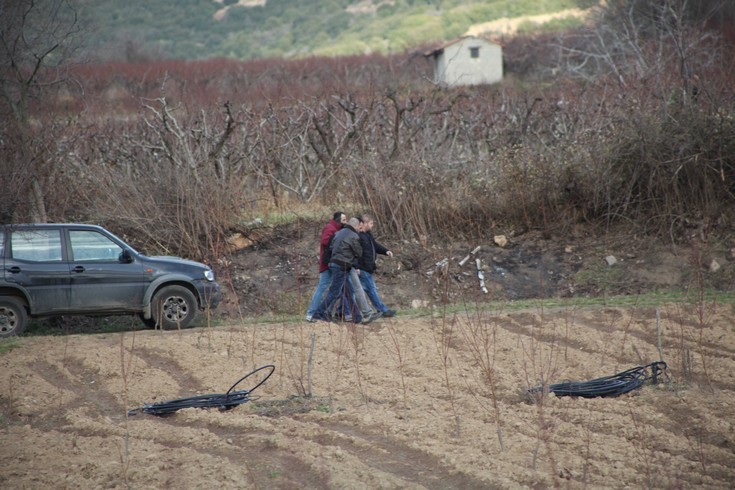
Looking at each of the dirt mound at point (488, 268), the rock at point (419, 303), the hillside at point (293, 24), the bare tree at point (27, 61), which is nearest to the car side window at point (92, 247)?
the dirt mound at point (488, 268)

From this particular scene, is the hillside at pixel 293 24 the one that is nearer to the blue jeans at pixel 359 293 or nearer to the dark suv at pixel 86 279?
the blue jeans at pixel 359 293

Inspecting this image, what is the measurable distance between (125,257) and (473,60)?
5030 cm

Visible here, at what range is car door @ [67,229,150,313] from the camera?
13977 mm

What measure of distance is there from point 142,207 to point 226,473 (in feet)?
43.4

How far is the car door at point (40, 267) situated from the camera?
13.6 meters

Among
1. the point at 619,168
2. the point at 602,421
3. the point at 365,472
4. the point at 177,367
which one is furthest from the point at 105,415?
the point at 619,168

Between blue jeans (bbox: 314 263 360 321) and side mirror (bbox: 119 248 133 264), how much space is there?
10.1 ft

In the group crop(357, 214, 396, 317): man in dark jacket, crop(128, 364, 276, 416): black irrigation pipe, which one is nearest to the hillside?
crop(357, 214, 396, 317): man in dark jacket

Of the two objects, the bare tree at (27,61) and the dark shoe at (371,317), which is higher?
the bare tree at (27,61)

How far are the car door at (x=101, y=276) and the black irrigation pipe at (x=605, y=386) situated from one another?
7.11m

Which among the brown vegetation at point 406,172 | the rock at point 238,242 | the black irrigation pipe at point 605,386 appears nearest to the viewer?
the black irrigation pipe at point 605,386

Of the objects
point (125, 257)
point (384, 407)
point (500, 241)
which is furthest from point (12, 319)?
point (500, 241)

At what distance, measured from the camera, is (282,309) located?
18203 millimetres

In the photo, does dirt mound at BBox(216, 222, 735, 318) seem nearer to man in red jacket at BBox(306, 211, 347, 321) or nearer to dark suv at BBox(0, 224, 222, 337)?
dark suv at BBox(0, 224, 222, 337)
